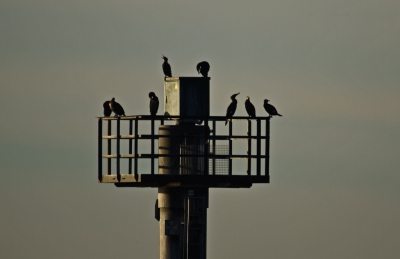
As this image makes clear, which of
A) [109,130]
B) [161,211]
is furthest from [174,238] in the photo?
[109,130]

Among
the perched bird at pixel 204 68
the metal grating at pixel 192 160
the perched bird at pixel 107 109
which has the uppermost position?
the perched bird at pixel 204 68

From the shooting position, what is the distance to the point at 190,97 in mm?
36594

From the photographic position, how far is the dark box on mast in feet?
120

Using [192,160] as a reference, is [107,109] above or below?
above

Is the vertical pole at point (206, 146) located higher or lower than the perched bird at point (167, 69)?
lower

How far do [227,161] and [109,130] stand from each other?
9.96 ft

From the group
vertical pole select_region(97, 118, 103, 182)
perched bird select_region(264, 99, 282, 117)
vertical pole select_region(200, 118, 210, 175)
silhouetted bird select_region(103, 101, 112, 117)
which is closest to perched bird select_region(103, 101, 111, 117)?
silhouetted bird select_region(103, 101, 112, 117)


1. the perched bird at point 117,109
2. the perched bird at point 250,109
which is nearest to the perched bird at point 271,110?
the perched bird at point 250,109

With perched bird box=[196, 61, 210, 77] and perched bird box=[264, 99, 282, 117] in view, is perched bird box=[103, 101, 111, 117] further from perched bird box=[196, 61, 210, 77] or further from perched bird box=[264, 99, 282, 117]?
perched bird box=[264, 99, 282, 117]

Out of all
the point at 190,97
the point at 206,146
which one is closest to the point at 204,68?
the point at 190,97

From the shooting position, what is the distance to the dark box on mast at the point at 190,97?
36500mm

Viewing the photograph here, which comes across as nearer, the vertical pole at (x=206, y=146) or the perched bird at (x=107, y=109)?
the vertical pole at (x=206, y=146)

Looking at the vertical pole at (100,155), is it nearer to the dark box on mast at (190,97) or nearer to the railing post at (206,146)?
the dark box on mast at (190,97)

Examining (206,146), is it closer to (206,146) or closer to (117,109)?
(206,146)
